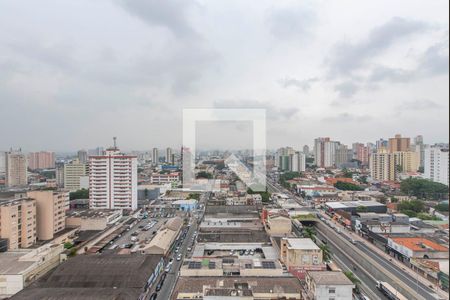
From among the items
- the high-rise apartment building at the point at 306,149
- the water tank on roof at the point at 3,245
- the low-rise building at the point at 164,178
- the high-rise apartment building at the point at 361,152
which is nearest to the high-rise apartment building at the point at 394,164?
the high-rise apartment building at the point at 361,152

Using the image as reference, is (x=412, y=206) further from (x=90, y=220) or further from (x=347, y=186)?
(x=90, y=220)

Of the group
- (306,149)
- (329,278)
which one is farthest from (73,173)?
(306,149)

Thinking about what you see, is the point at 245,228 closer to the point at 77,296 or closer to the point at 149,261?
the point at 149,261

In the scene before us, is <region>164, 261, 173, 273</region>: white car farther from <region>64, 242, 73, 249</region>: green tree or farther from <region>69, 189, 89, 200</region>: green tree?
<region>69, 189, 89, 200</region>: green tree

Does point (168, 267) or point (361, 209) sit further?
point (361, 209)

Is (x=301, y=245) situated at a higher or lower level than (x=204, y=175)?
lower

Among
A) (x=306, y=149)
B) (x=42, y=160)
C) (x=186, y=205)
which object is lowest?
(x=186, y=205)
